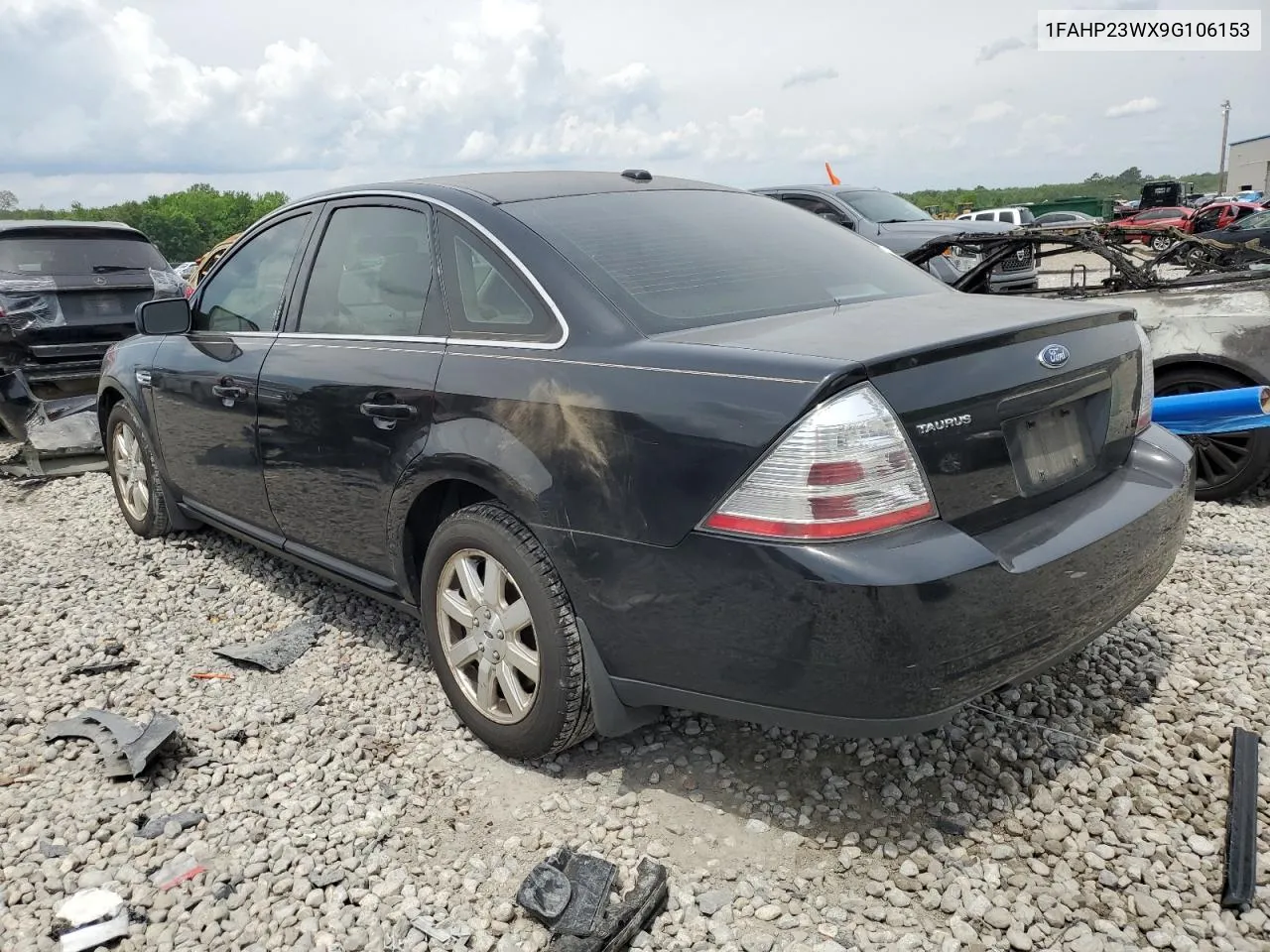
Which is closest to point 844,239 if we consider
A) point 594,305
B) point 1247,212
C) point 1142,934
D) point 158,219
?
point 594,305

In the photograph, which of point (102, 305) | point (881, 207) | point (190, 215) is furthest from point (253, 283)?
point (190, 215)

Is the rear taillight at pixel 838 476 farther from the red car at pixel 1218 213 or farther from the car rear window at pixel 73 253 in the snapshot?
the red car at pixel 1218 213

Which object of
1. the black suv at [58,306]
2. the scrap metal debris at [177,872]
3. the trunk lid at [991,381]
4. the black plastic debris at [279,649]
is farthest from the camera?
the black suv at [58,306]

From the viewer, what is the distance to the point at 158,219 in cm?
6128

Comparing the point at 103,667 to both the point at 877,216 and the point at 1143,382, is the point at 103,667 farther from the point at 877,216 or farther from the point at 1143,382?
the point at 877,216

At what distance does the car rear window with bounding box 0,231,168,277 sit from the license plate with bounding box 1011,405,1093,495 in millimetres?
7902

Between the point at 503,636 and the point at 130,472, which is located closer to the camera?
the point at 503,636

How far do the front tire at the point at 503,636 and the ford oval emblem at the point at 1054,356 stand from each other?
4.62 ft

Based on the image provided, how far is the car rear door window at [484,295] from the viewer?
275 centimetres

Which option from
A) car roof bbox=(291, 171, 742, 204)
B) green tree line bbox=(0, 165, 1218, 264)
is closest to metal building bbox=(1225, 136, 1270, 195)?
green tree line bbox=(0, 165, 1218, 264)

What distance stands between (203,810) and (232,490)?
1.72m

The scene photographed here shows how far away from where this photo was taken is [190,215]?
66.1 m

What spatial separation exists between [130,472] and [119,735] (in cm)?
273

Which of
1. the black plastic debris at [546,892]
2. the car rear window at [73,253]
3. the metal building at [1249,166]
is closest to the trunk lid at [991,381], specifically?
the black plastic debris at [546,892]
